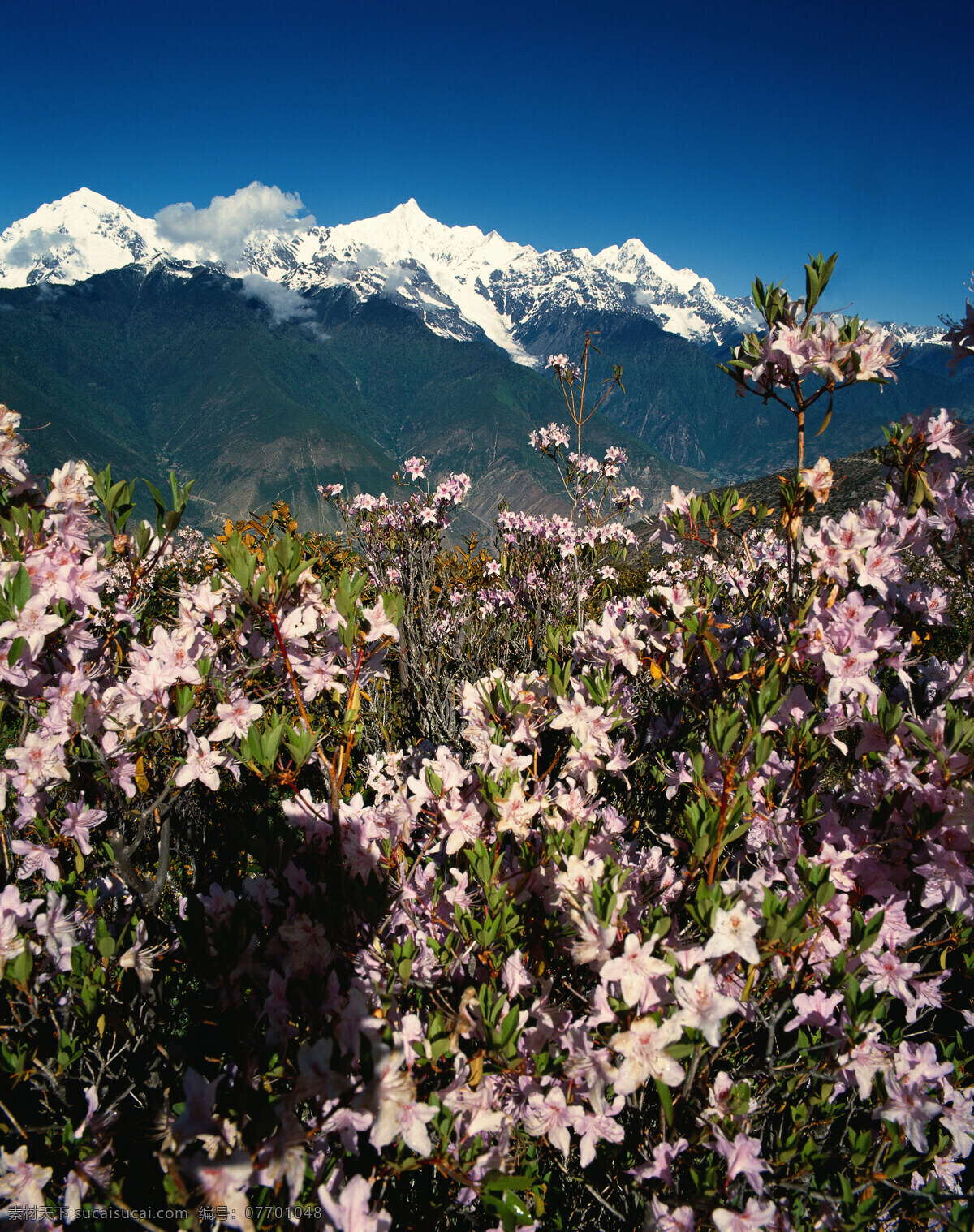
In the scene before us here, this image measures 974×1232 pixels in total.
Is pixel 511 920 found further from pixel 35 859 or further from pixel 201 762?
pixel 35 859

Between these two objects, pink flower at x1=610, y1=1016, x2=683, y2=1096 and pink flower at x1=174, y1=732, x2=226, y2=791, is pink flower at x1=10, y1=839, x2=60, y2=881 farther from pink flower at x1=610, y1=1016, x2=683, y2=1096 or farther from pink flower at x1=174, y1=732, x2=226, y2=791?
pink flower at x1=610, y1=1016, x2=683, y2=1096

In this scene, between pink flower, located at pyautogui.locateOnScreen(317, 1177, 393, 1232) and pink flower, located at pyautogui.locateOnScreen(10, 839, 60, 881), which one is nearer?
pink flower, located at pyautogui.locateOnScreen(317, 1177, 393, 1232)

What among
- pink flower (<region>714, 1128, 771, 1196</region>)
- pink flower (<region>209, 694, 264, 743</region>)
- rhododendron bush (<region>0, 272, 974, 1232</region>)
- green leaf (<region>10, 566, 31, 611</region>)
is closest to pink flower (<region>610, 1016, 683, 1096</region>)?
rhododendron bush (<region>0, 272, 974, 1232</region>)

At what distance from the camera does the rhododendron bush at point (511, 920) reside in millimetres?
1544

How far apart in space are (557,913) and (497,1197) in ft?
2.59

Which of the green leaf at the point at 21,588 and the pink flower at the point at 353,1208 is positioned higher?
the green leaf at the point at 21,588

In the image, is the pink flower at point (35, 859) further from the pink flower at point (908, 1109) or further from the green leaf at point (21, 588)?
the pink flower at point (908, 1109)

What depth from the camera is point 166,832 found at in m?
2.69

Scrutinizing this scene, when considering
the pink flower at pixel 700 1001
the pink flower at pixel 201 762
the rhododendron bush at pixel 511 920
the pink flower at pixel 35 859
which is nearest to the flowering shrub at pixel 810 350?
the rhododendron bush at pixel 511 920

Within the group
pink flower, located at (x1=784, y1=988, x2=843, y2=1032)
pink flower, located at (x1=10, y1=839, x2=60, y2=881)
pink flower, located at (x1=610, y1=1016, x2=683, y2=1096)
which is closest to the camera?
pink flower, located at (x1=610, y1=1016, x2=683, y2=1096)

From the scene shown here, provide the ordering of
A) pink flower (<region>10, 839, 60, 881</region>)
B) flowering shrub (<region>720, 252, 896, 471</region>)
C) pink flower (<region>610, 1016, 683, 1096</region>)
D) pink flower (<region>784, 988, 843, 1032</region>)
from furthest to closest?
pink flower (<region>10, 839, 60, 881</region>) → flowering shrub (<region>720, 252, 896, 471</region>) → pink flower (<region>784, 988, 843, 1032</region>) → pink flower (<region>610, 1016, 683, 1096</region>)

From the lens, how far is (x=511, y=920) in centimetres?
A: 183

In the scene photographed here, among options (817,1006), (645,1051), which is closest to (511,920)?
(645,1051)

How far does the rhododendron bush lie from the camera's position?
154 centimetres
